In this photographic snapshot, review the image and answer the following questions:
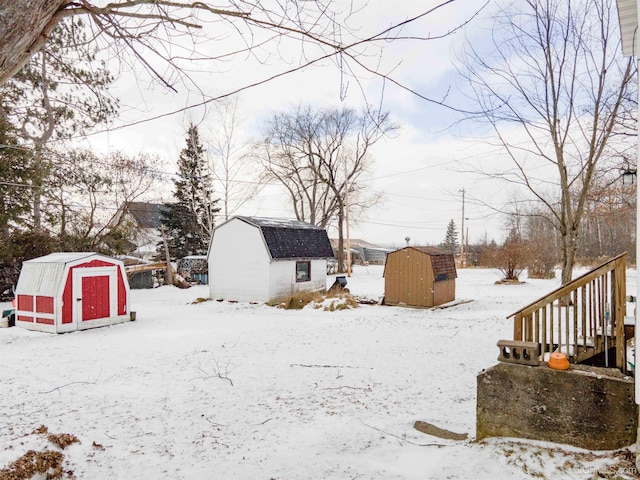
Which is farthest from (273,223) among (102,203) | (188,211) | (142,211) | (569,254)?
(188,211)

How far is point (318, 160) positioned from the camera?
1116 inches

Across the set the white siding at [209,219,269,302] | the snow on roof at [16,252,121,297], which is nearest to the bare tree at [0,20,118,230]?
the snow on roof at [16,252,121,297]

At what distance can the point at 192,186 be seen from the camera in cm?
2673

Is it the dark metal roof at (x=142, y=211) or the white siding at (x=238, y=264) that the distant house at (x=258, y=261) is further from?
the dark metal roof at (x=142, y=211)

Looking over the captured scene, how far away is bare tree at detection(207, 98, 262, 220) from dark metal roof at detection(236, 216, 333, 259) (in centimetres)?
589

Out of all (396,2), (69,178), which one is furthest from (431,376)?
(69,178)

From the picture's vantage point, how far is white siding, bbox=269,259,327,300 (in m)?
14.7

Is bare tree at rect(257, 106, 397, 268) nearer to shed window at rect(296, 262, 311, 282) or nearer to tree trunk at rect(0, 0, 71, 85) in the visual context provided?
shed window at rect(296, 262, 311, 282)

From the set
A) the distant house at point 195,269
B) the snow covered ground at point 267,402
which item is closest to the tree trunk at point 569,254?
the snow covered ground at point 267,402

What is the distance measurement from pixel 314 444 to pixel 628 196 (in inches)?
541

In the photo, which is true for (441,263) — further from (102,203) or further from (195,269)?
(102,203)

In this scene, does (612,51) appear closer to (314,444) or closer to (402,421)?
(402,421)

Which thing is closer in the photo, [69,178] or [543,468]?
[543,468]

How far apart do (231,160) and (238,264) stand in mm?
8320
